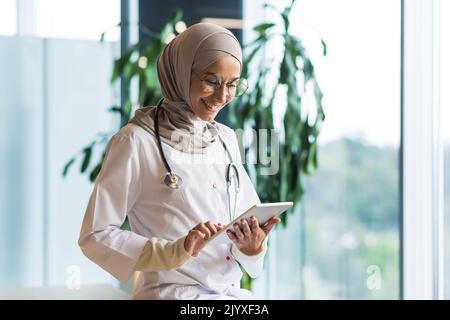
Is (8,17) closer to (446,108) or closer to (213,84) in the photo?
(446,108)

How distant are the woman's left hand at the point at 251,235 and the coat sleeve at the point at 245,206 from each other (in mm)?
22

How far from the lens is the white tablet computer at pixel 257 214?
158 cm

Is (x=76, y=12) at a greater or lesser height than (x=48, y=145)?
greater

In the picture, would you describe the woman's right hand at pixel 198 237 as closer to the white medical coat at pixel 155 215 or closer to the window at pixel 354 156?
the white medical coat at pixel 155 215

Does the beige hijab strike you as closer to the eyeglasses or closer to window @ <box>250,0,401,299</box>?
the eyeglasses

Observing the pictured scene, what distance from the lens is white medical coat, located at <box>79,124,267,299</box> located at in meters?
1.65

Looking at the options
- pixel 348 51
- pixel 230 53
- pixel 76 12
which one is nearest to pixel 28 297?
pixel 230 53

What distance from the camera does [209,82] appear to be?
67.2 inches

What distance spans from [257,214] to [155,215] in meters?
0.25

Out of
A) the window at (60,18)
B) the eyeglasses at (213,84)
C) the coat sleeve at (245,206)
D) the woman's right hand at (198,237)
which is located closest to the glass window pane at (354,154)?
the window at (60,18)

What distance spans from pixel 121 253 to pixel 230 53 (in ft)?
1.74

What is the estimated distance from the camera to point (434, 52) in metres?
3.62

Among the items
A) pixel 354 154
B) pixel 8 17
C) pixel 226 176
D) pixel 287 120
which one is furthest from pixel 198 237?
pixel 8 17
